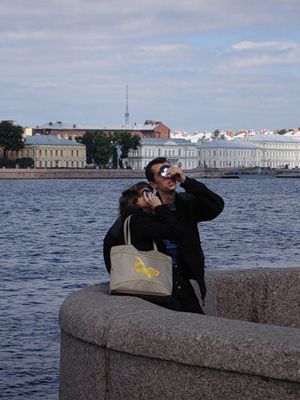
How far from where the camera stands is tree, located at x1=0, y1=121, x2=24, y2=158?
9750 cm

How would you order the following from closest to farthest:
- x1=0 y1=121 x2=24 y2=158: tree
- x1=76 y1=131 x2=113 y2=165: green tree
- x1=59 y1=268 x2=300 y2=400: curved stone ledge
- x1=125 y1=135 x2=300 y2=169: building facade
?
x1=59 y1=268 x2=300 y2=400: curved stone ledge < x1=0 y1=121 x2=24 y2=158: tree < x1=76 y1=131 x2=113 y2=165: green tree < x1=125 y1=135 x2=300 y2=169: building facade

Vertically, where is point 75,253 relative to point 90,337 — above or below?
below

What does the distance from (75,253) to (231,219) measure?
14.4 m

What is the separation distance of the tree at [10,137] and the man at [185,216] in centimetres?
9520

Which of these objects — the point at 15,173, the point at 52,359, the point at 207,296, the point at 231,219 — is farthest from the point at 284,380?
the point at 15,173

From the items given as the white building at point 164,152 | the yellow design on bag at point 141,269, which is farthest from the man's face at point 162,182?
the white building at point 164,152

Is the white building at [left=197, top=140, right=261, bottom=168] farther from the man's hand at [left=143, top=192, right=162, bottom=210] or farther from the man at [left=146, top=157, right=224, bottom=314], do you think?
the man's hand at [left=143, top=192, right=162, bottom=210]

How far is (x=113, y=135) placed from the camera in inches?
4377

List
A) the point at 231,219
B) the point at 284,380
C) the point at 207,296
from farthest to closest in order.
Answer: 1. the point at 231,219
2. the point at 207,296
3. the point at 284,380

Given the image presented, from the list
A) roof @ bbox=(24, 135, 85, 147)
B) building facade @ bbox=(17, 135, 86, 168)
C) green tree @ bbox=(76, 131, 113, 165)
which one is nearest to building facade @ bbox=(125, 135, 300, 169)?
green tree @ bbox=(76, 131, 113, 165)

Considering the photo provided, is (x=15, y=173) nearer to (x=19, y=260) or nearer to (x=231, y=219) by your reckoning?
(x=231, y=219)

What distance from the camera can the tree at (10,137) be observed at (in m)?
97.5

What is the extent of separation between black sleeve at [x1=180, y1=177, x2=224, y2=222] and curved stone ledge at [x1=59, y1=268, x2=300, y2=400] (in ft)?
1.47

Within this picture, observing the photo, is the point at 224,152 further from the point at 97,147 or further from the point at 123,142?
the point at 97,147
